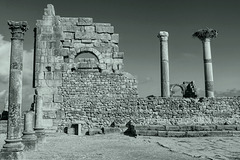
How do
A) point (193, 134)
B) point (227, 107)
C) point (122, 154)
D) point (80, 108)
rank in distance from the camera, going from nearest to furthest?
point (122, 154) → point (193, 134) → point (80, 108) → point (227, 107)

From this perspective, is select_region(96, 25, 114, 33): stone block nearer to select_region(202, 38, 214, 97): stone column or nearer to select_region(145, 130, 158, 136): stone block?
select_region(145, 130, 158, 136): stone block

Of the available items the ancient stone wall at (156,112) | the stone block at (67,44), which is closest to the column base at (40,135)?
the ancient stone wall at (156,112)

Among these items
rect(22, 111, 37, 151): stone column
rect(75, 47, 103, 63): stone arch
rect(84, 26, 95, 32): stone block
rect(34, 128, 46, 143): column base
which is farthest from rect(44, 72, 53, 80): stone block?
rect(22, 111, 37, 151): stone column

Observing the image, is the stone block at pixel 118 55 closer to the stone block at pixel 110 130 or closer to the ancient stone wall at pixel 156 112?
the ancient stone wall at pixel 156 112

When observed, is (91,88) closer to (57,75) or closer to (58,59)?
(57,75)

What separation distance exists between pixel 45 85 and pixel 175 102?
22.7 ft

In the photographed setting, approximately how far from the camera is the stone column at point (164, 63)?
1639 centimetres

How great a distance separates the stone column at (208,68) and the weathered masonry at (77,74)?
260 inches

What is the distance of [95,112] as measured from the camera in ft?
42.4

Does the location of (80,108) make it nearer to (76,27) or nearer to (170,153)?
(76,27)

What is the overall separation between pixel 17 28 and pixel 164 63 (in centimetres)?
1160

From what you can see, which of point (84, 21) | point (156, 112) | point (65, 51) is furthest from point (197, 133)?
point (84, 21)

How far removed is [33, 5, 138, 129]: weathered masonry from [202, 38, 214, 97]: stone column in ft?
21.7

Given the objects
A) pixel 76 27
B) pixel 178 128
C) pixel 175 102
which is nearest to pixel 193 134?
pixel 178 128
